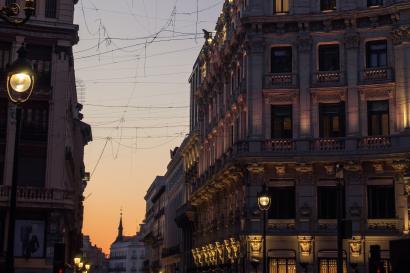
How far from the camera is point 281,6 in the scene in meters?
48.2

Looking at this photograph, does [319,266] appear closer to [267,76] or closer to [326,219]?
[326,219]

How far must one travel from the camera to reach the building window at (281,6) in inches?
1892

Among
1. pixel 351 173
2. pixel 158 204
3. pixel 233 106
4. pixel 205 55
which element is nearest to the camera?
pixel 351 173

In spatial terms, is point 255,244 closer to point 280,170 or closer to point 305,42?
point 280,170

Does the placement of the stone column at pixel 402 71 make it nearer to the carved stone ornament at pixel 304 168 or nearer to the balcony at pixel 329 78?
the balcony at pixel 329 78

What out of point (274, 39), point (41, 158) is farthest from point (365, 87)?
point (41, 158)

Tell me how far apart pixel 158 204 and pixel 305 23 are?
77.9 metres

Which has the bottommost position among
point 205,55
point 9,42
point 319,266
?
point 319,266

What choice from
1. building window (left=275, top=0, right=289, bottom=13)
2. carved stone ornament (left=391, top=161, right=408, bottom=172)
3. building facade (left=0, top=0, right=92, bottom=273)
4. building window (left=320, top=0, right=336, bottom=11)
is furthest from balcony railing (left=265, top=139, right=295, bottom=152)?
building facade (left=0, top=0, right=92, bottom=273)

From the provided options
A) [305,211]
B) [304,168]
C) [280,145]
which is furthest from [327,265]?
[280,145]

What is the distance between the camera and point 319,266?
1789 inches

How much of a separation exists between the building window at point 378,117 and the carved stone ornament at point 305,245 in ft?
23.4

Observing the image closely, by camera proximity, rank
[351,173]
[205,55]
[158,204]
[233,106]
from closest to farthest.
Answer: [351,173] < [233,106] < [205,55] < [158,204]

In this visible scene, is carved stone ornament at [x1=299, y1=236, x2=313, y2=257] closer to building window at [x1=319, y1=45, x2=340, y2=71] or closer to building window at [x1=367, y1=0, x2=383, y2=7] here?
building window at [x1=319, y1=45, x2=340, y2=71]
